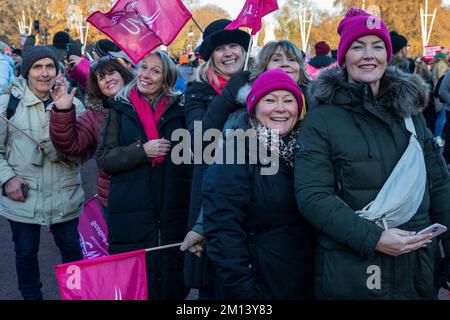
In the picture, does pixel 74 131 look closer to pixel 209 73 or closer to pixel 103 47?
pixel 209 73

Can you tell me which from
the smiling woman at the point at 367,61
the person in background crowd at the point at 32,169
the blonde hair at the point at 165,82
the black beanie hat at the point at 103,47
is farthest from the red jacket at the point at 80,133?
the black beanie hat at the point at 103,47

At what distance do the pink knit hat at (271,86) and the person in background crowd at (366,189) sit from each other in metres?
0.10

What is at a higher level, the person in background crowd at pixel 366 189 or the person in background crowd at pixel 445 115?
the person in background crowd at pixel 445 115

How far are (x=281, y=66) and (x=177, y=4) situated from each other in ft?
3.87

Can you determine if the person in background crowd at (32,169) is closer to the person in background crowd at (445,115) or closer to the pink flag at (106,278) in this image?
the pink flag at (106,278)

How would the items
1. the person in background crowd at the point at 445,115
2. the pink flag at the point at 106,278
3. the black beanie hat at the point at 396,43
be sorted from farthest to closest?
1. the person in background crowd at the point at 445,115
2. the black beanie hat at the point at 396,43
3. the pink flag at the point at 106,278

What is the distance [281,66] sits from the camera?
10.3ft

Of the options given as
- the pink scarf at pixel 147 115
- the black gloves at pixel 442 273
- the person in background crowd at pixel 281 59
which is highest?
the person in background crowd at pixel 281 59

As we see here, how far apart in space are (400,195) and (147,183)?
1.71 m

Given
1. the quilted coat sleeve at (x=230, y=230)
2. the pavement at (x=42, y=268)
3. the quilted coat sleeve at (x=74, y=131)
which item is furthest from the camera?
the pavement at (x=42, y=268)

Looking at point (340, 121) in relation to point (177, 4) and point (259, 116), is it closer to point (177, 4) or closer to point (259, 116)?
point (259, 116)

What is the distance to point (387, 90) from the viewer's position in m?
2.61

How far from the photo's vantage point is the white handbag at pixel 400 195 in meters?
2.35

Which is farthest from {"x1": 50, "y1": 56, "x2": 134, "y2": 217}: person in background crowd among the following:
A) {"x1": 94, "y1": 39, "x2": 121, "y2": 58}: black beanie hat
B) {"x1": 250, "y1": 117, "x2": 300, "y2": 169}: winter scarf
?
{"x1": 94, "y1": 39, "x2": 121, "y2": 58}: black beanie hat
